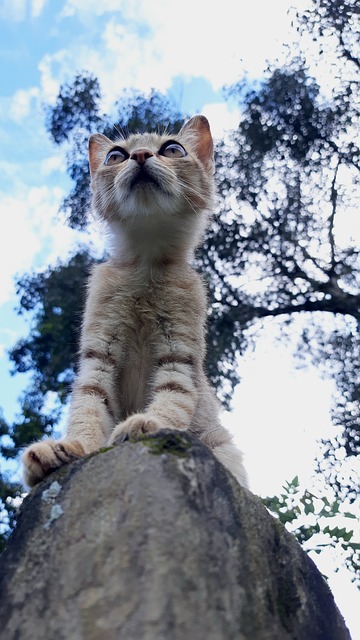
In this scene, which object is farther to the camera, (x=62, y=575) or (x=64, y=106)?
(x=64, y=106)

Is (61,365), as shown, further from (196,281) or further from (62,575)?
(62,575)

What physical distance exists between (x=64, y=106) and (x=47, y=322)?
203 inches

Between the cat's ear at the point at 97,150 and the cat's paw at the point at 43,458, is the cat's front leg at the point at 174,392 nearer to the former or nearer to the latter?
the cat's paw at the point at 43,458

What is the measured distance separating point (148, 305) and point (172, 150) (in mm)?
1421

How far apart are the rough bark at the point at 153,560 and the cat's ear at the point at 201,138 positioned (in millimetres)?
3940

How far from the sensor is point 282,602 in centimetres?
282

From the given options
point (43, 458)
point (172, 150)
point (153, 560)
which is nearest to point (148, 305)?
point (172, 150)

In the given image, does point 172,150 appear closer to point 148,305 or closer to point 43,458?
point 148,305

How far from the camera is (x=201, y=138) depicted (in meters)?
6.52

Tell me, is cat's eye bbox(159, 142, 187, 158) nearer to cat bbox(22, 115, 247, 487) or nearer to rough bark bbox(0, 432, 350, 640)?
cat bbox(22, 115, 247, 487)

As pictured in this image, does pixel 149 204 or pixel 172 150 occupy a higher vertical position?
pixel 172 150

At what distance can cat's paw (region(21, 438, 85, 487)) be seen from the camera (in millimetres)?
3223

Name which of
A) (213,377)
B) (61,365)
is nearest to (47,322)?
(61,365)

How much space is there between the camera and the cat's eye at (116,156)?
5.77 meters
